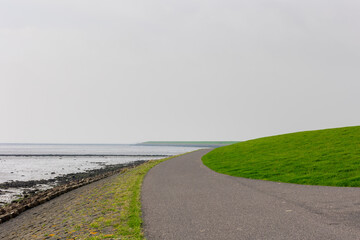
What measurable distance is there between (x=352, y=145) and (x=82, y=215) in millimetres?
26732

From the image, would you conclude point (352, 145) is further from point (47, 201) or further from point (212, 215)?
point (47, 201)

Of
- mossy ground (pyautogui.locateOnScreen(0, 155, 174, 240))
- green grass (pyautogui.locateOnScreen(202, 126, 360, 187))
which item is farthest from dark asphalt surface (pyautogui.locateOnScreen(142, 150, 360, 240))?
green grass (pyautogui.locateOnScreen(202, 126, 360, 187))

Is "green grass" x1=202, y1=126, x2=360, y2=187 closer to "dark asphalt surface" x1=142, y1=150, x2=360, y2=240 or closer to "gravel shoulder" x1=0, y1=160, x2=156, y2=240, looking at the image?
"dark asphalt surface" x1=142, y1=150, x2=360, y2=240

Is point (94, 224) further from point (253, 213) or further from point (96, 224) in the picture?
point (253, 213)

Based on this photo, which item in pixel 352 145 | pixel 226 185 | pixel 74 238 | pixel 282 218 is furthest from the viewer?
pixel 352 145

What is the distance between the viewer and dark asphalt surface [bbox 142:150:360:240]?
8070mm

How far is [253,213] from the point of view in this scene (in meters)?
10.2

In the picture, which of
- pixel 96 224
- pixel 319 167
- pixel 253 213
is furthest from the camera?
pixel 319 167

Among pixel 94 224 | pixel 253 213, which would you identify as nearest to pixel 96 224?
pixel 94 224

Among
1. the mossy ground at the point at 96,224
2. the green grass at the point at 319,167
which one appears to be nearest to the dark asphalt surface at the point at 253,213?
the mossy ground at the point at 96,224

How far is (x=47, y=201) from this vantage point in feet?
68.4

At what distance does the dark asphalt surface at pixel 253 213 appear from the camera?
8.07 metres

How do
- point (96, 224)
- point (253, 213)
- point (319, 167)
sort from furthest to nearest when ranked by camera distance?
point (319, 167), point (253, 213), point (96, 224)

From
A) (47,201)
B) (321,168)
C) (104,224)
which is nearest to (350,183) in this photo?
(321,168)
